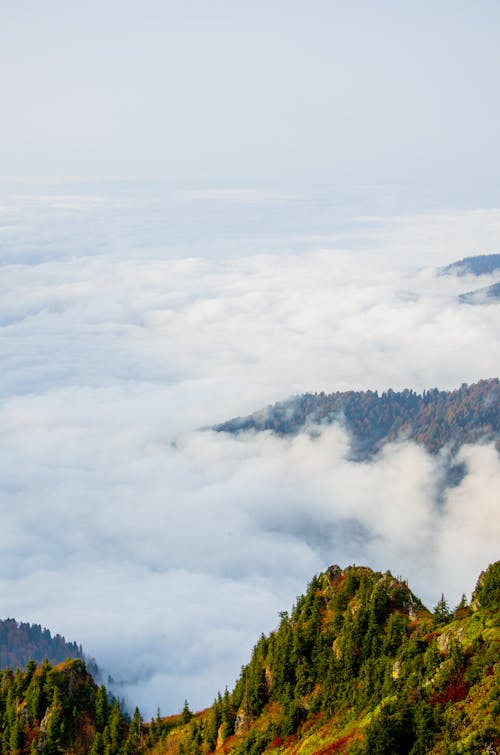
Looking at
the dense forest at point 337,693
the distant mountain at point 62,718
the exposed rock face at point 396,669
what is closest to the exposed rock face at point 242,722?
the dense forest at point 337,693

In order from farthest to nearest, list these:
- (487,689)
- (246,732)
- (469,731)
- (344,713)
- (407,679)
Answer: (246,732)
(344,713)
(407,679)
(487,689)
(469,731)

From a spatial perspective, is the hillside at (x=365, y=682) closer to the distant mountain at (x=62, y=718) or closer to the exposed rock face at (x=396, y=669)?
the exposed rock face at (x=396, y=669)

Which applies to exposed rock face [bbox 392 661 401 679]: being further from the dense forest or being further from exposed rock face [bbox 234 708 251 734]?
exposed rock face [bbox 234 708 251 734]

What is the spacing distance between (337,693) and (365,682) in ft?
26.3

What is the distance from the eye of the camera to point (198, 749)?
326 feet

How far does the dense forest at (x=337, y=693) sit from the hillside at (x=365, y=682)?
153 mm

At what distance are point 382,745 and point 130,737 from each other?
5871 centimetres

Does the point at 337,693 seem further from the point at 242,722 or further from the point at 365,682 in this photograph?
the point at 242,722

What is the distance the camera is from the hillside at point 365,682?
205ft

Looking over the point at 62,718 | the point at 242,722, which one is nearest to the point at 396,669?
the point at 242,722

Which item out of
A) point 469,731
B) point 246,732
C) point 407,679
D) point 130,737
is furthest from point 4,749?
point 469,731

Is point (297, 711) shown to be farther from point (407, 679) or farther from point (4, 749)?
point (4, 749)

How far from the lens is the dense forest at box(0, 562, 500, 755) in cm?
6316

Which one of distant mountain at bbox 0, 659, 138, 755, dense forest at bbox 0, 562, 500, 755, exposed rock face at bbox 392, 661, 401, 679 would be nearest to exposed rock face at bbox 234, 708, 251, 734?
dense forest at bbox 0, 562, 500, 755
